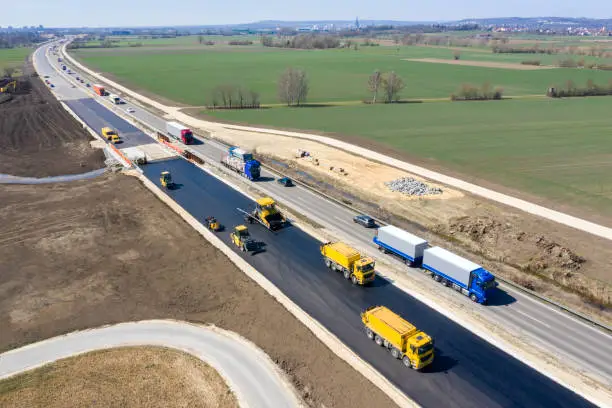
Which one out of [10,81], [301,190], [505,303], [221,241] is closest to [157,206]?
[221,241]

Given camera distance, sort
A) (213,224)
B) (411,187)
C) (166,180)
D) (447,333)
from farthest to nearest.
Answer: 1. (166,180)
2. (411,187)
3. (213,224)
4. (447,333)

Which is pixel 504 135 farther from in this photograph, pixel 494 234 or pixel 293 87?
pixel 293 87

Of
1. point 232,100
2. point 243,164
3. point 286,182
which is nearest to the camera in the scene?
point 286,182

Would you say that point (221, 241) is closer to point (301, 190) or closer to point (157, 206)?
point (157, 206)

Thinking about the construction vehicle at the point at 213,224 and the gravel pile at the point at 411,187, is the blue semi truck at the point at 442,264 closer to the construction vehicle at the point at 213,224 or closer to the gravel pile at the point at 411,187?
the gravel pile at the point at 411,187

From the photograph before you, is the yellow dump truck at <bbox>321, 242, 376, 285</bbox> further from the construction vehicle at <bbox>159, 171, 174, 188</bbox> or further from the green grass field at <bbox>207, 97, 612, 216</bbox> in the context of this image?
the green grass field at <bbox>207, 97, 612, 216</bbox>

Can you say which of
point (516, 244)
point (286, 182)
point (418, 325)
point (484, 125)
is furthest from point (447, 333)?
point (484, 125)

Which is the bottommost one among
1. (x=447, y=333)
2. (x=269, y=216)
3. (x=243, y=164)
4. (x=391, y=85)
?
(x=447, y=333)
